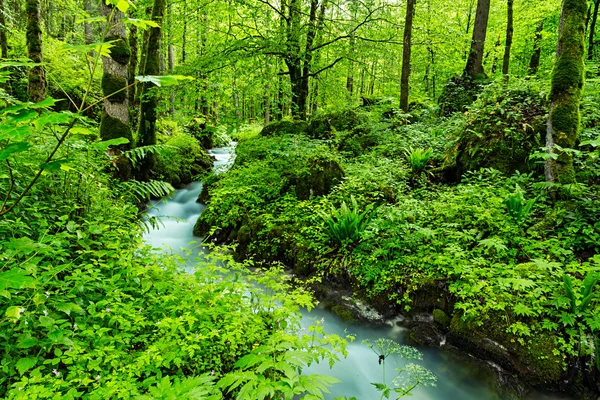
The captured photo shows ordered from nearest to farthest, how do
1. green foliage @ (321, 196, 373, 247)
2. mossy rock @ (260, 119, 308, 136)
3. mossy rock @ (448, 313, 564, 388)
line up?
1. mossy rock @ (448, 313, 564, 388)
2. green foliage @ (321, 196, 373, 247)
3. mossy rock @ (260, 119, 308, 136)

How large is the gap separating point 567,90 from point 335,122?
20.5ft

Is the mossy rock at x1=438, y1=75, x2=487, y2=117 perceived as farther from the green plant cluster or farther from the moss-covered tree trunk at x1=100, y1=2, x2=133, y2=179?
the moss-covered tree trunk at x1=100, y1=2, x2=133, y2=179

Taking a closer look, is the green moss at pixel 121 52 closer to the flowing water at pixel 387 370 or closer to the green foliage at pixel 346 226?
the flowing water at pixel 387 370

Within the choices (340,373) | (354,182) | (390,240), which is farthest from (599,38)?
(340,373)

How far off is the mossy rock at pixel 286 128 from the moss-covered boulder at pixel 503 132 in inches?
199

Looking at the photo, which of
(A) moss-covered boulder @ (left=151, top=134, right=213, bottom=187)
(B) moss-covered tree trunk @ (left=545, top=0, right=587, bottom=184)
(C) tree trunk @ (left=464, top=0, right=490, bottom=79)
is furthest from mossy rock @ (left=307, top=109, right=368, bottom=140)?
(B) moss-covered tree trunk @ (left=545, top=0, right=587, bottom=184)

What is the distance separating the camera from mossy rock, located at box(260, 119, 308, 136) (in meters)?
10.3

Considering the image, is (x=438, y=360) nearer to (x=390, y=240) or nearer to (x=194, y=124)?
(x=390, y=240)

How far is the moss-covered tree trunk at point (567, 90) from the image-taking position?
471 cm

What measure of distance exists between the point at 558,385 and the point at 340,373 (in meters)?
2.39

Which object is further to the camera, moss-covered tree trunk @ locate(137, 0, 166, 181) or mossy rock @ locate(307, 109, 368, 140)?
mossy rock @ locate(307, 109, 368, 140)

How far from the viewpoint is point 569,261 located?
392cm

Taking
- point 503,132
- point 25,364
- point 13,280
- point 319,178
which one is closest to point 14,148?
point 13,280

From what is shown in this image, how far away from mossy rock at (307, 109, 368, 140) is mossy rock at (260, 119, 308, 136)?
0.30 metres
